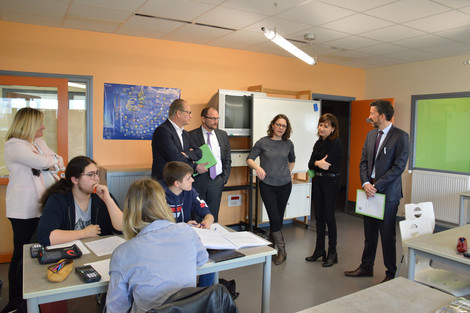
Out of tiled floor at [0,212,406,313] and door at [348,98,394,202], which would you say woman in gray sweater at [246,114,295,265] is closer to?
tiled floor at [0,212,406,313]

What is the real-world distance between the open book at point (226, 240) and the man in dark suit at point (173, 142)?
43.5 inches

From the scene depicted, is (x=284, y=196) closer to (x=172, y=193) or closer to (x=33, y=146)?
(x=172, y=193)

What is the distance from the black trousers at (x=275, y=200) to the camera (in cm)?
382

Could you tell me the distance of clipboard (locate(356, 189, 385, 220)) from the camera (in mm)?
3219

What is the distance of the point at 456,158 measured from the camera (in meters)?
5.42

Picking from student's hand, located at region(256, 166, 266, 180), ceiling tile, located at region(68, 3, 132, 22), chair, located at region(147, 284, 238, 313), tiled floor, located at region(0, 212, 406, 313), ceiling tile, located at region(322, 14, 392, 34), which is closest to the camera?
chair, located at region(147, 284, 238, 313)

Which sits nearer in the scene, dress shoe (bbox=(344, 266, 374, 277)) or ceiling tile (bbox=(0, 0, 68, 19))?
ceiling tile (bbox=(0, 0, 68, 19))

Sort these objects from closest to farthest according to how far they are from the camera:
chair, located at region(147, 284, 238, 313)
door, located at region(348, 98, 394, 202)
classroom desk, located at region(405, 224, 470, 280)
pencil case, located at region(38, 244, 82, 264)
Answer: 1. chair, located at region(147, 284, 238, 313)
2. pencil case, located at region(38, 244, 82, 264)
3. classroom desk, located at region(405, 224, 470, 280)
4. door, located at region(348, 98, 394, 202)

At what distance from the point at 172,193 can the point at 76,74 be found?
2.52 metres

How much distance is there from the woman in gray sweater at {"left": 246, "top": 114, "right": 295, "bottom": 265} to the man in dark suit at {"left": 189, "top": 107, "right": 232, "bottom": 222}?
39cm

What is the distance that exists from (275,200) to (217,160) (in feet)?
2.66

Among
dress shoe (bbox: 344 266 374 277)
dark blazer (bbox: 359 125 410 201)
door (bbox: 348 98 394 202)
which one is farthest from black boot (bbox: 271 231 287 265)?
door (bbox: 348 98 394 202)

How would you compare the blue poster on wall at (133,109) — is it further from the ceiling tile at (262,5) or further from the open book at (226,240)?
the open book at (226,240)

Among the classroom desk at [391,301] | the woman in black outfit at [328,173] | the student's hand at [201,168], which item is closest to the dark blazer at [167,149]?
the student's hand at [201,168]
